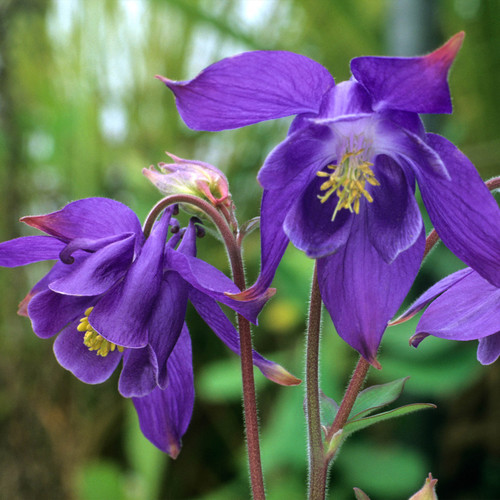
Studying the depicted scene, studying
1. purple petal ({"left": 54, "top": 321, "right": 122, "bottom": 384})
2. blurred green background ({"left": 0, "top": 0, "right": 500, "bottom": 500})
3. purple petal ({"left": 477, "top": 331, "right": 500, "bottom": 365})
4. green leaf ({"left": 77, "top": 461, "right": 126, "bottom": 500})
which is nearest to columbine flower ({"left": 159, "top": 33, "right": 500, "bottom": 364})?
purple petal ({"left": 477, "top": 331, "right": 500, "bottom": 365})

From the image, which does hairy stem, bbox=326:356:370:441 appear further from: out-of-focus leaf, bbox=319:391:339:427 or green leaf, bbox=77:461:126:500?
green leaf, bbox=77:461:126:500

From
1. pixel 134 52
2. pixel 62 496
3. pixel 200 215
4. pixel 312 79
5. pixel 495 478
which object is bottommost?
pixel 62 496

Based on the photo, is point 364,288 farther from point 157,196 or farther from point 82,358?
point 157,196

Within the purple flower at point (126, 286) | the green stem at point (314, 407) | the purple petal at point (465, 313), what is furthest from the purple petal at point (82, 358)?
the purple petal at point (465, 313)

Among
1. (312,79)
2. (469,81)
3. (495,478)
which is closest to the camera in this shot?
(312,79)

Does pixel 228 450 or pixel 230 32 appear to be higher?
pixel 230 32

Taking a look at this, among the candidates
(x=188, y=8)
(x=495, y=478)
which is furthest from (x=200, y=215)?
(x=495, y=478)

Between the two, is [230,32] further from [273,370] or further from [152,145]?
[273,370]

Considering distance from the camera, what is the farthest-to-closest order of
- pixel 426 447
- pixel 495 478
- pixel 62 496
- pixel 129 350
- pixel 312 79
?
pixel 62 496, pixel 495 478, pixel 426 447, pixel 129 350, pixel 312 79
